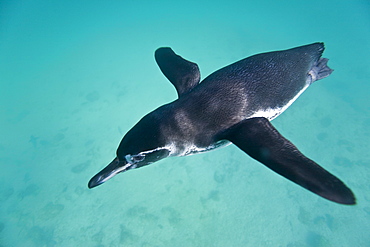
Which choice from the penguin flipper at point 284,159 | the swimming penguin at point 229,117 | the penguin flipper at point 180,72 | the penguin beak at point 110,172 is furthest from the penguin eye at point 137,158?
the penguin flipper at point 180,72

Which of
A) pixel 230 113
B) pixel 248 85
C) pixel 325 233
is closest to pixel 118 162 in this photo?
pixel 230 113

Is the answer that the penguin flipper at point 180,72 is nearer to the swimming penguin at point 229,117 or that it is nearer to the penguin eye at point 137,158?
the swimming penguin at point 229,117

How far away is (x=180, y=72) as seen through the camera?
4207mm

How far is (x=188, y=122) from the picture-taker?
3.17 metres

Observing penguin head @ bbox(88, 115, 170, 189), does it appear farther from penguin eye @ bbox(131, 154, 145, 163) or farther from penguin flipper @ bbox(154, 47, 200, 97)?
penguin flipper @ bbox(154, 47, 200, 97)

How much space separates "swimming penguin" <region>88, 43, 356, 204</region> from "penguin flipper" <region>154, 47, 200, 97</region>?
61 cm

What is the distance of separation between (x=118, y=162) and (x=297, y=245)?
25.7 feet

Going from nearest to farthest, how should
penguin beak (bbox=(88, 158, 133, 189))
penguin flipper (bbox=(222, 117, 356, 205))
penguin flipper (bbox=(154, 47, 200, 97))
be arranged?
penguin flipper (bbox=(222, 117, 356, 205)) → penguin beak (bbox=(88, 158, 133, 189)) → penguin flipper (bbox=(154, 47, 200, 97))

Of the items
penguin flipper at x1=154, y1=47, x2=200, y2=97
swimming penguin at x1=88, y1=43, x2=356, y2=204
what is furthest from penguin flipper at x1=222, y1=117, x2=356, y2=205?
penguin flipper at x1=154, y1=47, x2=200, y2=97

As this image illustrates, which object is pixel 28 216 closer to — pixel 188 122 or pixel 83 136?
pixel 83 136

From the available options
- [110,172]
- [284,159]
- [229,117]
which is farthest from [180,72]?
[284,159]

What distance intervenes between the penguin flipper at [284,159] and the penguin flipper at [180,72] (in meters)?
1.37

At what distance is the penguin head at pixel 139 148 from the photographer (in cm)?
283

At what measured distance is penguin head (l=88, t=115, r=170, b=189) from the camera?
2.83 m
